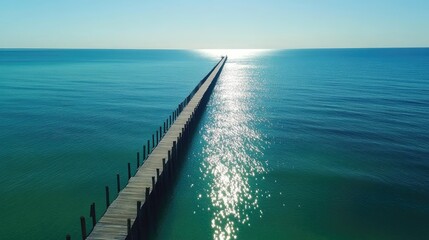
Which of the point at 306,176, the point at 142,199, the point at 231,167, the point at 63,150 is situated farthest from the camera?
the point at 63,150

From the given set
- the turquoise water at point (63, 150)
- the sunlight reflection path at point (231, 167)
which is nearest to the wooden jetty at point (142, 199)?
the turquoise water at point (63, 150)

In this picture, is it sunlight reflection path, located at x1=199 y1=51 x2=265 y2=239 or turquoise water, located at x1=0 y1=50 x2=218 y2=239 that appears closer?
turquoise water, located at x1=0 y1=50 x2=218 y2=239

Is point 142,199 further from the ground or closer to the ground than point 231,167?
further from the ground

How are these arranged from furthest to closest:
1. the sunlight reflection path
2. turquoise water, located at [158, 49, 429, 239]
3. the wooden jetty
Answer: the sunlight reflection path, turquoise water, located at [158, 49, 429, 239], the wooden jetty

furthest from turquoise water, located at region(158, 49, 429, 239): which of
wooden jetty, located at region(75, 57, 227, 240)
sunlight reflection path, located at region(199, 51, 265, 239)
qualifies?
wooden jetty, located at region(75, 57, 227, 240)

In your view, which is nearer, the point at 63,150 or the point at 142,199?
the point at 142,199

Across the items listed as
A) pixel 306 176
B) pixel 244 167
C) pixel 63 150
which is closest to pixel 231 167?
pixel 244 167

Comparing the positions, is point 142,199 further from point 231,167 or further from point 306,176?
point 306,176

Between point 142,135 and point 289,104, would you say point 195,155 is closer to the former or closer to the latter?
point 142,135

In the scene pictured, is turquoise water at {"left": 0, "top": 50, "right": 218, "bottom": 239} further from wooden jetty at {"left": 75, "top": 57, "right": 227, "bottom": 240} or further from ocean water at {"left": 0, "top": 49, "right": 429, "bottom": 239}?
wooden jetty at {"left": 75, "top": 57, "right": 227, "bottom": 240}

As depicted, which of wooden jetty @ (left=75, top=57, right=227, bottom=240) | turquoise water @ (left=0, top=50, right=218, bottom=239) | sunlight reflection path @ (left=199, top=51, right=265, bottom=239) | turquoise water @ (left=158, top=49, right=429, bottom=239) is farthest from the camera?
sunlight reflection path @ (left=199, top=51, right=265, bottom=239)

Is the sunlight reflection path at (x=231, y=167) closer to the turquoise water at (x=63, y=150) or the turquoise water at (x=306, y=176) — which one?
the turquoise water at (x=306, y=176)

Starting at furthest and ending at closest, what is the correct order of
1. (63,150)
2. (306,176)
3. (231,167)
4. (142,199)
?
(63,150), (231,167), (306,176), (142,199)
